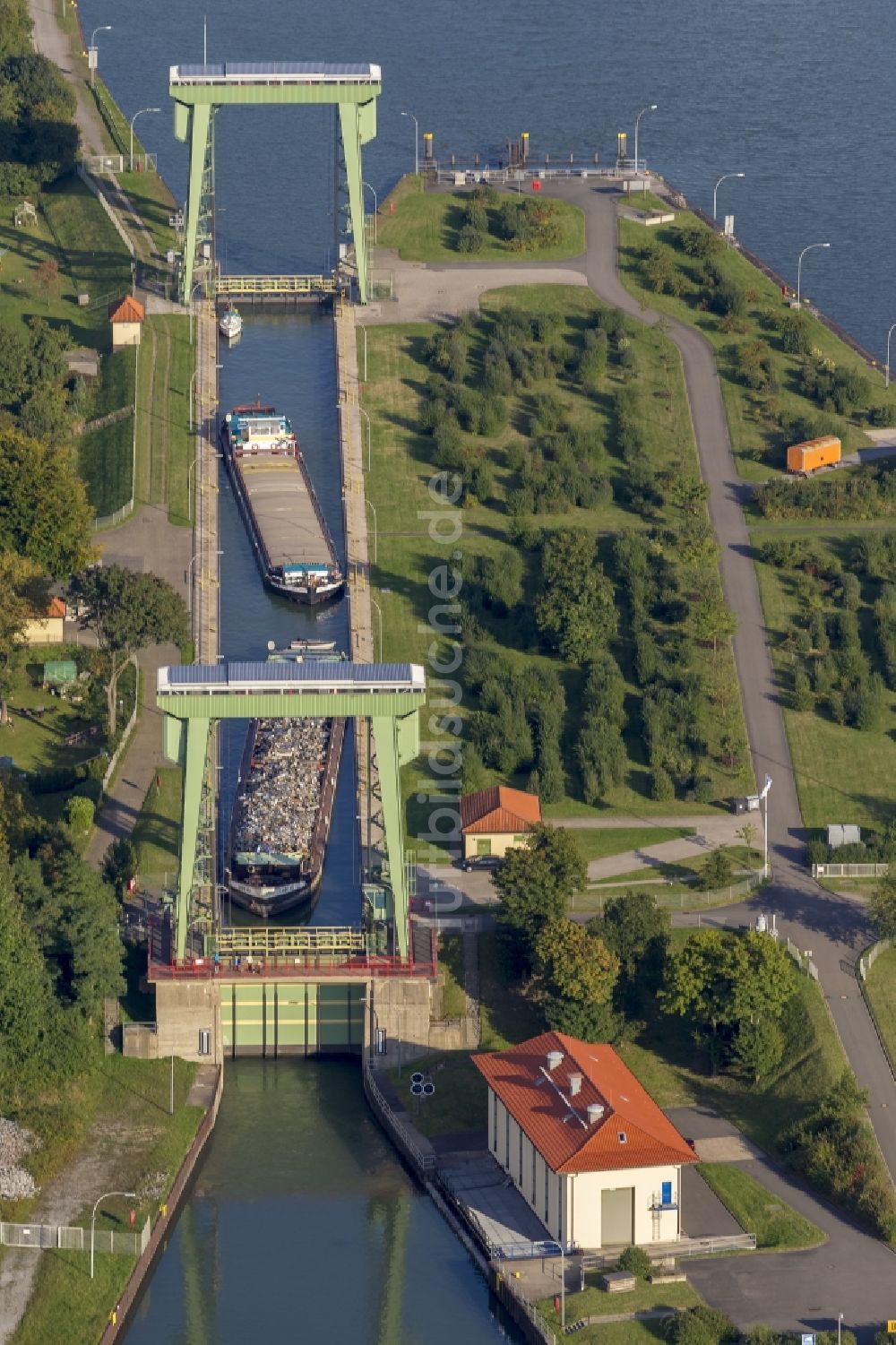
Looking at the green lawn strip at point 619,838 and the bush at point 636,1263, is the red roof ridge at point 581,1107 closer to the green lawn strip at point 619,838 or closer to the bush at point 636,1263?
the bush at point 636,1263

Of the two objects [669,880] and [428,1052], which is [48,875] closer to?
[428,1052]

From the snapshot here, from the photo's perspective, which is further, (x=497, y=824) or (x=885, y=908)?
(x=497, y=824)

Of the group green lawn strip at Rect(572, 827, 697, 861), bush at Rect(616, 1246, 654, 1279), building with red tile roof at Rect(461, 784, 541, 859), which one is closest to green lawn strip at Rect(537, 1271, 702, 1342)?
bush at Rect(616, 1246, 654, 1279)

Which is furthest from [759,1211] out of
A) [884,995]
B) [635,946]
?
[884,995]

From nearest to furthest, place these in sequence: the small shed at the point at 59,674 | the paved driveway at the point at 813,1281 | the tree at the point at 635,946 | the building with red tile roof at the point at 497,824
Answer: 1. the paved driveway at the point at 813,1281
2. the tree at the point at 635,946
3. the building with red tile roof at the point at 497,824
4. the small shed at the point at 59,674

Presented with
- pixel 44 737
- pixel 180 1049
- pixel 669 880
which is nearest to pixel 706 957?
pixel 669 880

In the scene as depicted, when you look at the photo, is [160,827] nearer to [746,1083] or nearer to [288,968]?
[288,968]

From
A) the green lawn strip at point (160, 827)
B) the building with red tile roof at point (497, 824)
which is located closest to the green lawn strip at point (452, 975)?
the building with red tile roof at point (497, 824)
